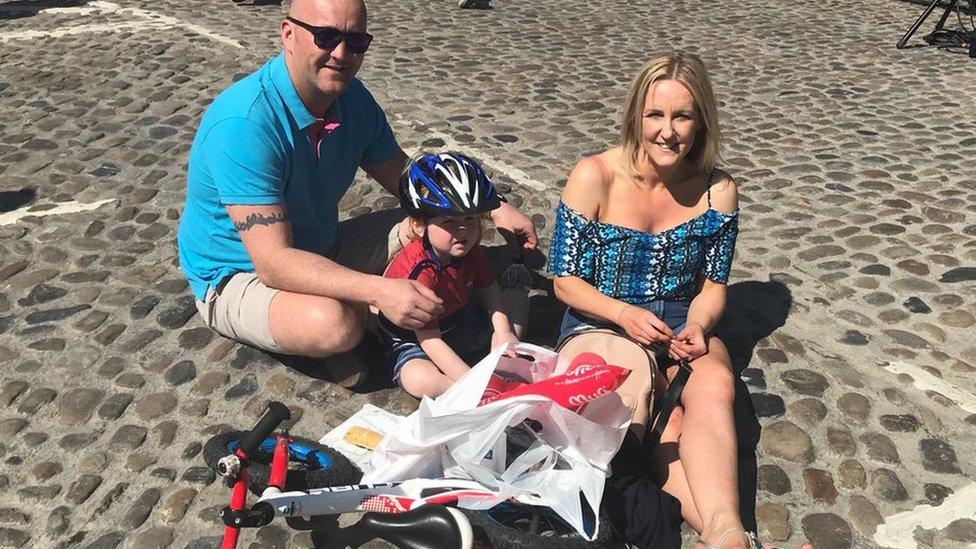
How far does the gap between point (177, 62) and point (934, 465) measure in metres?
8.04

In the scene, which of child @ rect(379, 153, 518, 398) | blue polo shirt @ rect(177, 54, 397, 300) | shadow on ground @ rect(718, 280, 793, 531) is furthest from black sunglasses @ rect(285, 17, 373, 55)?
shadow on ground @ rect(718, 280, 793, 531)

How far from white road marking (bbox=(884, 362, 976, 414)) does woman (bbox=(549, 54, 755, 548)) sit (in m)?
1.11

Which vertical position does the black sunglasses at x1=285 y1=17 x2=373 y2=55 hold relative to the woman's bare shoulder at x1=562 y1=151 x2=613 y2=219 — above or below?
above

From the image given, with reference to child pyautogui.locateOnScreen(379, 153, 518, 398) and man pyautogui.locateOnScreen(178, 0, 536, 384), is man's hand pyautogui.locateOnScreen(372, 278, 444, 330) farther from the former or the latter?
child pyautogui.locateOnScreen(379, 153, 518, 398)

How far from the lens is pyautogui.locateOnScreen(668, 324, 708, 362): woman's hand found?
4121 millimetres

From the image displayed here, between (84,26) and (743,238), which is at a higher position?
(743,238)

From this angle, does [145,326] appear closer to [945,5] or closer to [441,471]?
[441,471]

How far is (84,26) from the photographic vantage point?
11.1m

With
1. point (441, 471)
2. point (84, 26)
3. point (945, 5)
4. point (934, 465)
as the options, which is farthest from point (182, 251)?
point (945, 5)

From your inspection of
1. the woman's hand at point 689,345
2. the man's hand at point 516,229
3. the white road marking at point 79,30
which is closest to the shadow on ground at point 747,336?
the woman's hand at point 689,345

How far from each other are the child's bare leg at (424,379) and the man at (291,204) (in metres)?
0.30

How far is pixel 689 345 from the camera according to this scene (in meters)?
4.13

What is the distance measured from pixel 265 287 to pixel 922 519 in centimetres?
292

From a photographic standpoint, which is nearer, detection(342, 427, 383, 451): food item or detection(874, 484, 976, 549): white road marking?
detection(874, 484, 976, 549): white road marking
